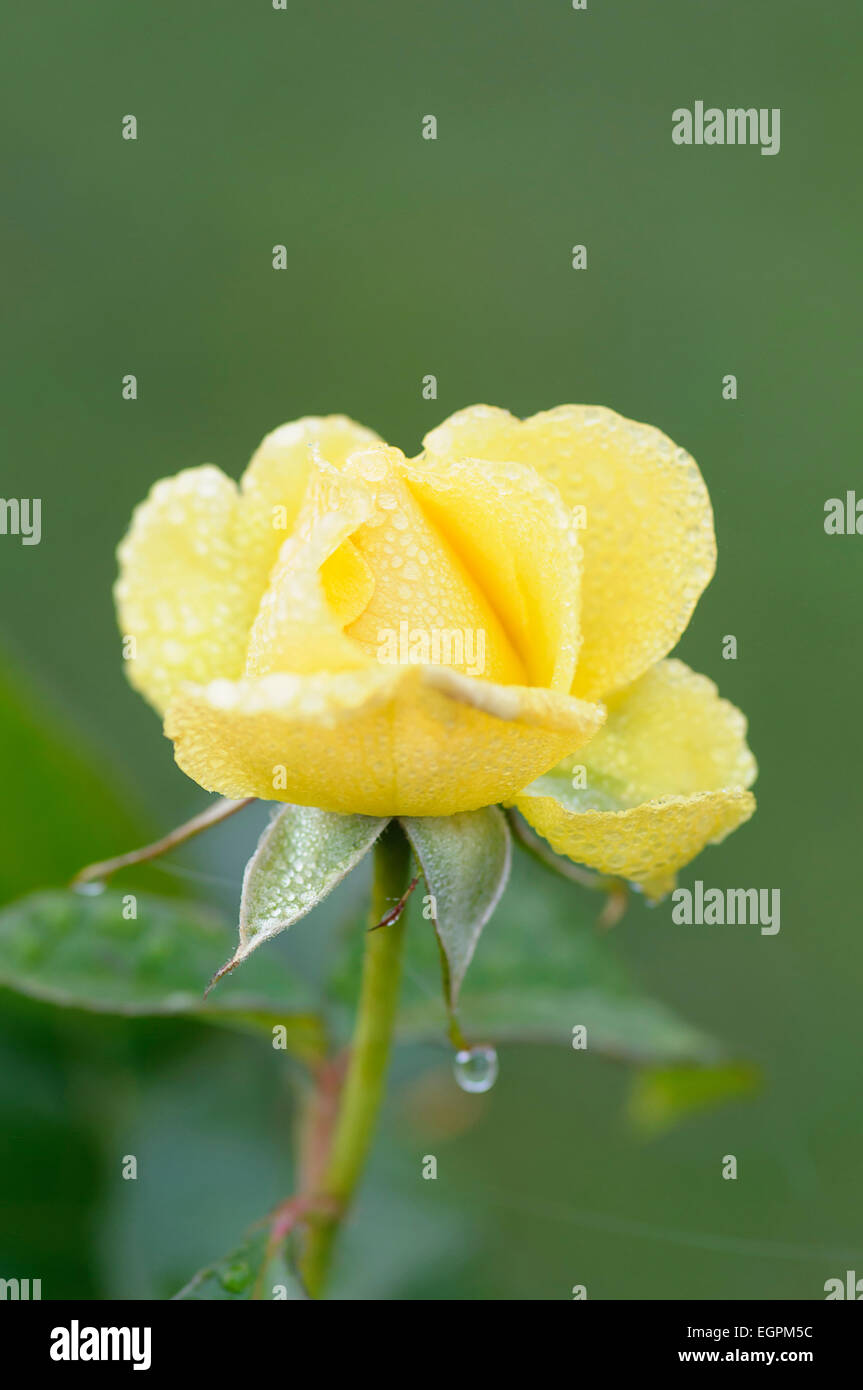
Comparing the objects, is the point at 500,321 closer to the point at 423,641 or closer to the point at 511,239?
the point at 511,239

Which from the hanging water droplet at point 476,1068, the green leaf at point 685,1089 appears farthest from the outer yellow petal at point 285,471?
the green leaf at point 685,1089

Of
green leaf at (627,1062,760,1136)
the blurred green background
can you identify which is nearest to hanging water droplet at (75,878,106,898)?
the blurred green background

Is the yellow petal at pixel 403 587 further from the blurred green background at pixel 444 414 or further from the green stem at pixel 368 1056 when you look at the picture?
the blurred green background at pixel 444 414

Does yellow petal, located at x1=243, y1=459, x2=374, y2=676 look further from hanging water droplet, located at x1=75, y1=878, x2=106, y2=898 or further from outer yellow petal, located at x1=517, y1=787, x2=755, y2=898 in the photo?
hanging water droplet, located at x1=75, y1=878, x2=106, y2=898

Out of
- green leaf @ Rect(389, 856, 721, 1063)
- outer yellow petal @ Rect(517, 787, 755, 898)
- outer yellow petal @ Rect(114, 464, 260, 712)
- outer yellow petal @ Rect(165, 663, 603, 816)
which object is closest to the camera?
outer yellow petal @ Rect(165, 663, 603, 816)

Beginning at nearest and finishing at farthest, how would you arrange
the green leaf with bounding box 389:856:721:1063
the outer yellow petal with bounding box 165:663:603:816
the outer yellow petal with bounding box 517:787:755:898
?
the outer yellow petal with bounding box 165:663:603:816, the outer yellow petal with bounding box 517:787:755:898, the green leaf with bounding box 389:856:721:1063

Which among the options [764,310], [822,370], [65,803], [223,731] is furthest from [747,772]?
[764,310]
